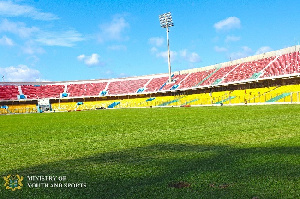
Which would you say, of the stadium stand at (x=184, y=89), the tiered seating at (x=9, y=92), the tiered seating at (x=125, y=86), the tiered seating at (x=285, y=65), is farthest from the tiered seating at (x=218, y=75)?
the tiered seating at (x=9, y=92)

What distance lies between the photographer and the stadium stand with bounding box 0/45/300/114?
36.6 metres

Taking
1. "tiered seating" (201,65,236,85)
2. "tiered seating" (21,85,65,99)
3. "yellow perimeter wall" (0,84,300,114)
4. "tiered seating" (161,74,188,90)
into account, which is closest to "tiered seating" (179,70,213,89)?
"tiered seating" (161,74,188,90)

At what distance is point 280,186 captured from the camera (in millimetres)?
3396

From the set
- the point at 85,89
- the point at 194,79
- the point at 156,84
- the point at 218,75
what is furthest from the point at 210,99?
the point at 85,89

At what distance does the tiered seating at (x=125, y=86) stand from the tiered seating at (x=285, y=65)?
32.2 meters

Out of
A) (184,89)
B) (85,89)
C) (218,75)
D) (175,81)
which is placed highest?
(218,75)

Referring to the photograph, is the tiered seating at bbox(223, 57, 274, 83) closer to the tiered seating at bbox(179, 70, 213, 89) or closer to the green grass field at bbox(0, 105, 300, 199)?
the tiered seating at bbox(179, 70, 213, 89)

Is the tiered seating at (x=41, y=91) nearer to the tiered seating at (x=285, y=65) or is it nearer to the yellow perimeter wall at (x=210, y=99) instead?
the yellow perimeter wall at (x=210, y=99)

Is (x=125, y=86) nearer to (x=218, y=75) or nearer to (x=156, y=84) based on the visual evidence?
(x=156, y=84)

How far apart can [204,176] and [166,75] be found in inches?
2586

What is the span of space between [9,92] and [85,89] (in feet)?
56.6

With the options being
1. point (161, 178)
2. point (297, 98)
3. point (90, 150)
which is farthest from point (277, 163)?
point (297, 98)

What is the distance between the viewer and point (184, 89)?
53.1 m

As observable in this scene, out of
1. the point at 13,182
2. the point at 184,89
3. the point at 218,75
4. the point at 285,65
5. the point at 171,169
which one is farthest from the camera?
the point at 184,89
